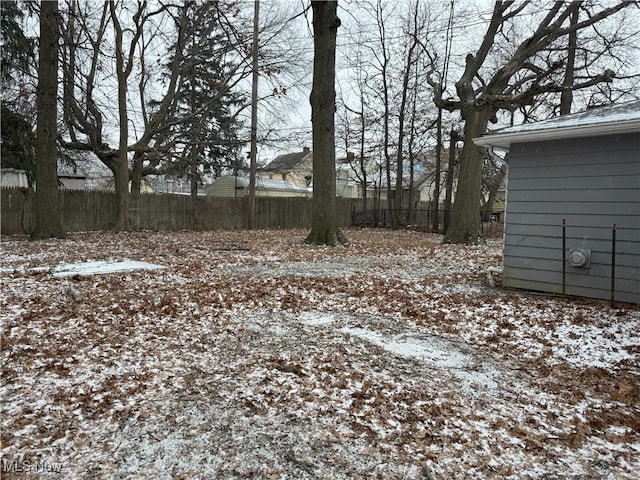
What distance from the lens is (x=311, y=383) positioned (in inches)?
111

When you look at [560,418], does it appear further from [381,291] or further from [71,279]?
[71,279]

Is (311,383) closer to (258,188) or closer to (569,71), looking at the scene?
(569,71)

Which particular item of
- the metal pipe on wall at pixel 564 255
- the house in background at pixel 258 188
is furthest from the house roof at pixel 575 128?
the house in background at pixel 258 188

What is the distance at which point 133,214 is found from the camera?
52.1 ft

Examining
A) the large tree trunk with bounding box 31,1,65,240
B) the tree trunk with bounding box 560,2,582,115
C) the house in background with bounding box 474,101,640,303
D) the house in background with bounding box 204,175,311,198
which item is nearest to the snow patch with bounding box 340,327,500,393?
the house in background with bounding box 474,101,640,303

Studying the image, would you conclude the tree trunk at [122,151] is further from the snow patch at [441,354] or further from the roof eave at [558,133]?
the snow patch at [441,354]

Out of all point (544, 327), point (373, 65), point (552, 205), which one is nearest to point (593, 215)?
point (552, 205)

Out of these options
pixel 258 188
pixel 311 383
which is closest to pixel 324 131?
pixel 311 383

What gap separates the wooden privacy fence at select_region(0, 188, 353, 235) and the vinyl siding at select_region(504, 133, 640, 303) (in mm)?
13579

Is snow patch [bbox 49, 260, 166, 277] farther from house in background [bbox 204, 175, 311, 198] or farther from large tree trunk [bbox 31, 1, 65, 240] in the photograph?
house in background [bbox 204, 175, 311, 198]

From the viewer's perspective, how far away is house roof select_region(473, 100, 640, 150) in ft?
15.6

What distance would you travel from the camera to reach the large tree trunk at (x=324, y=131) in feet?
33.8

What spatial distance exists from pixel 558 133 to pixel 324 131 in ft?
20.2

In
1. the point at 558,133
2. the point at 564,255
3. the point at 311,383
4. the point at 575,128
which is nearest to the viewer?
the point at 311,383
